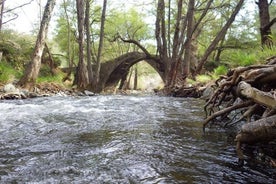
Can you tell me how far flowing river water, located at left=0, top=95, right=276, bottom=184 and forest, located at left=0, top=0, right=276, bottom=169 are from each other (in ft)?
1.05

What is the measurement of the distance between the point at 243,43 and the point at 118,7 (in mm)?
12390

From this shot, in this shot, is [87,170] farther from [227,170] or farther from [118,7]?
[118,7]

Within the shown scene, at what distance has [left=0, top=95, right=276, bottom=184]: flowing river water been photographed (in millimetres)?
2229

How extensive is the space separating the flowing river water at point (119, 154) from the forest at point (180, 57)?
1.05ft

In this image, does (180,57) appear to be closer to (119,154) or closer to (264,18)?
(264,18)

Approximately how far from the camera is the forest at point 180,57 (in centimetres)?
346

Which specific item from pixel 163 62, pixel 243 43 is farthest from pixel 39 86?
pixel 243 43

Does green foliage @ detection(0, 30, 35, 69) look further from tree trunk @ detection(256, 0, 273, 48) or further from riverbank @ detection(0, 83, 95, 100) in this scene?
tree trunk @ detection(256, 0, 273, 48)

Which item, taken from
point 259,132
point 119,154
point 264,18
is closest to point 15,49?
point 264,18

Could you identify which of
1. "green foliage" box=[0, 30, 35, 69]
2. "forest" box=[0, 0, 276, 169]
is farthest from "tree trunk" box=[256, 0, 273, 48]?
"green foliage" box=[0, 30, 35, 69]

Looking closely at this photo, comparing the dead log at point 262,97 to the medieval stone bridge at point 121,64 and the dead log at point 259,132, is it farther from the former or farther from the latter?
the medieval stone bridge at point 121,64

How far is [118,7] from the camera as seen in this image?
2733cm

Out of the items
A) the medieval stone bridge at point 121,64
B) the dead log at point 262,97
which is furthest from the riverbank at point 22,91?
the dead log at point 262,97

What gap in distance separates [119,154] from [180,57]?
10938 millimetres
